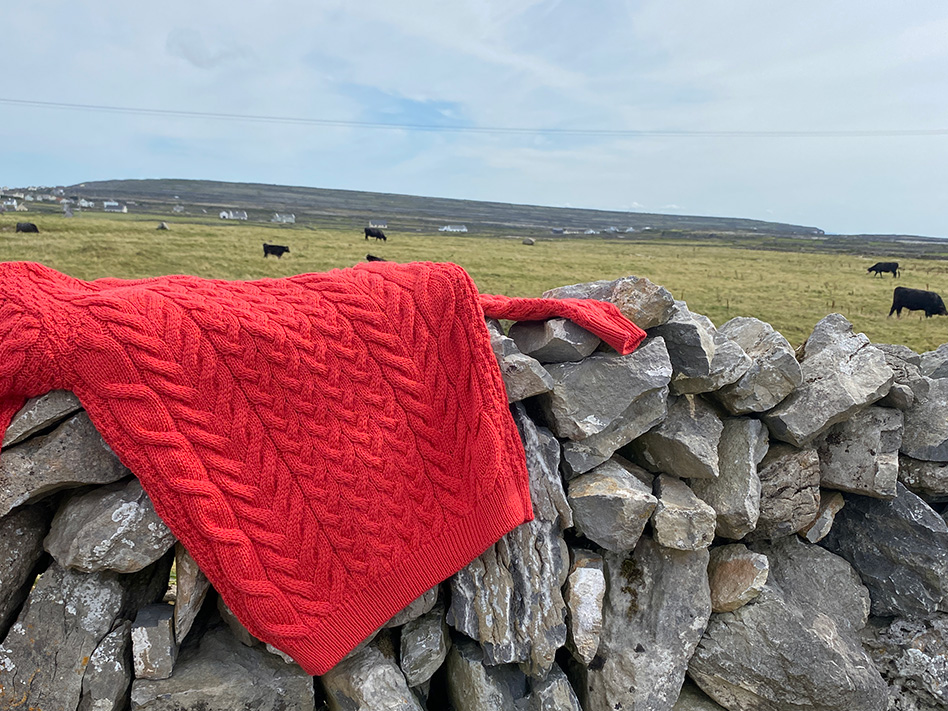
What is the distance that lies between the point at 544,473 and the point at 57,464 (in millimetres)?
2325

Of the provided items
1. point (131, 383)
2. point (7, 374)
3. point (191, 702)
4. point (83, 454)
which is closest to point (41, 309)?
point (7, 374)

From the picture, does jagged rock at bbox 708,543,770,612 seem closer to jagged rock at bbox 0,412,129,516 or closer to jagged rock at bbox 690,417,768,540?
jagged rock at bbox 690,417,768,540

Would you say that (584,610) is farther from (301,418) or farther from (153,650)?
(153,650)

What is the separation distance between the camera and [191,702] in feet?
8.74

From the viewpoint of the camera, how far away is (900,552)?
4.03 m

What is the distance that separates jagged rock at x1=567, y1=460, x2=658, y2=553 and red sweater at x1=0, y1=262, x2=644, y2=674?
1.27 ft

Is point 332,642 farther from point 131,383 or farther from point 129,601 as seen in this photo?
point 131,383

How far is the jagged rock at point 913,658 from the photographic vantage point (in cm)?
378

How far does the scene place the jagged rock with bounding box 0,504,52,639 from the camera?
2584mm

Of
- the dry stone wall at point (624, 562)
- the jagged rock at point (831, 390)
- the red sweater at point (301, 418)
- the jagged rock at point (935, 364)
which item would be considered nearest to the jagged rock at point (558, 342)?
the dry stone wall at point (624, 562)

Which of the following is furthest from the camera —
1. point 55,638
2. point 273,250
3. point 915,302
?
point 273,250

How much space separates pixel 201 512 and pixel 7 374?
936 mm

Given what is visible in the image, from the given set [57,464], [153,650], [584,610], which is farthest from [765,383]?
[57,464]

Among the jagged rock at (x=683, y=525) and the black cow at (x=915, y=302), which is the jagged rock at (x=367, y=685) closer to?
the jagged rock at (x=683, y=525)
